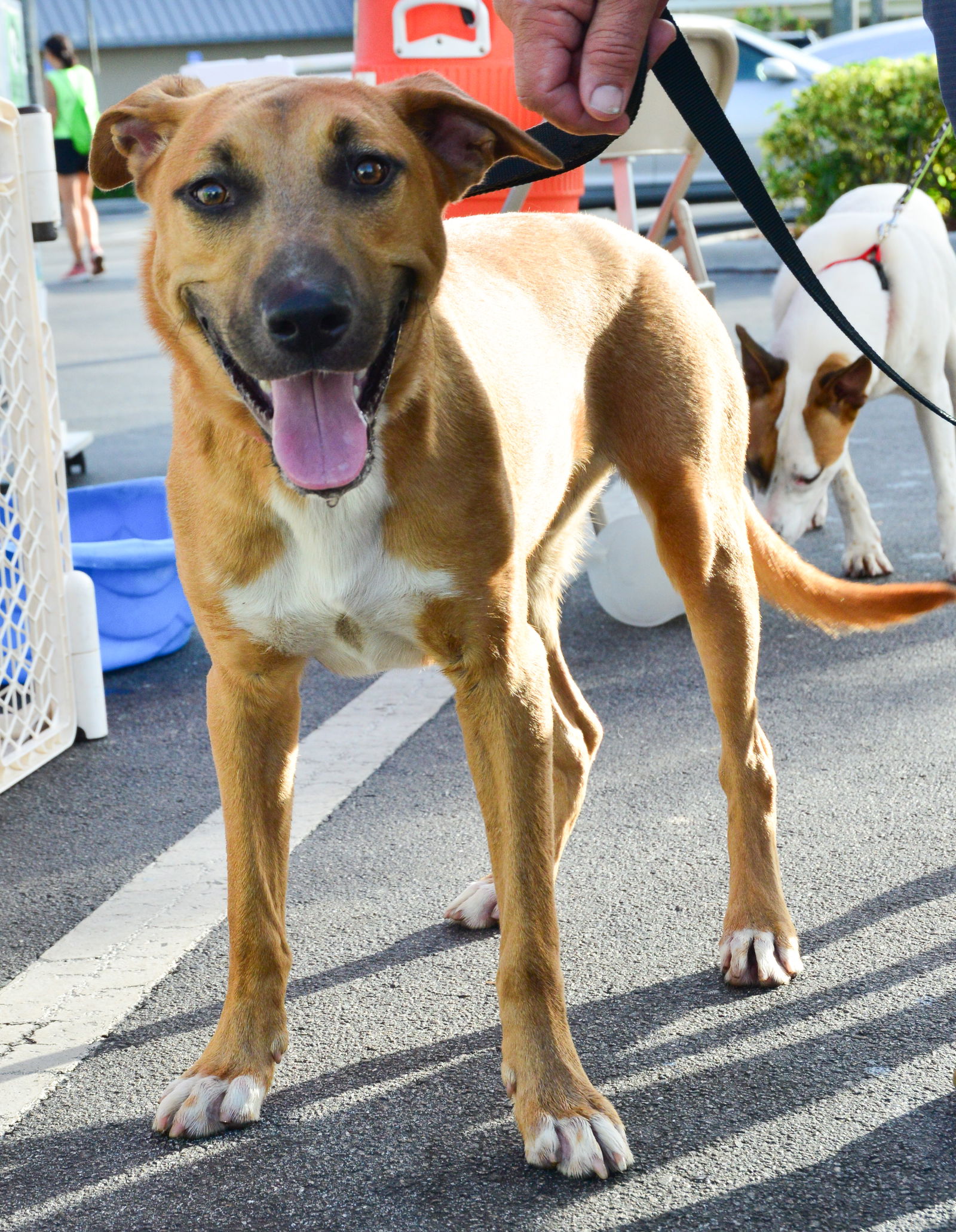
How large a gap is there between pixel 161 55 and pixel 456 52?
123 feet

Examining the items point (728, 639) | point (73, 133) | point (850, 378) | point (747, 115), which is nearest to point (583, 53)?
point (728, 639)

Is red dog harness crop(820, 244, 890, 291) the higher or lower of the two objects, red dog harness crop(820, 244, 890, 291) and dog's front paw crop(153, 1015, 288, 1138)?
the higher

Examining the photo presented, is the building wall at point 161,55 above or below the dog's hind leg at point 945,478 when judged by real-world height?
below

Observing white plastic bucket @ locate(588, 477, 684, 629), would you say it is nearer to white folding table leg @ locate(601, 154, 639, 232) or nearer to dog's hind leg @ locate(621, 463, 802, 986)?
white folding table leg @ locate(601, 154, 639, 232)

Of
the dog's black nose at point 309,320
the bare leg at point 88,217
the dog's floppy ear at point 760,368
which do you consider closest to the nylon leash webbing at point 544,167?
the dog's black nose at point 309,320

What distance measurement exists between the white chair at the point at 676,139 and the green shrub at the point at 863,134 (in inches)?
263

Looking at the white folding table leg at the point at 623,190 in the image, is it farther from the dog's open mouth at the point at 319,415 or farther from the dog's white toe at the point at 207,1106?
the dog's white toe at the point at 207,1106

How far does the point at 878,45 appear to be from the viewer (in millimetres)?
16844

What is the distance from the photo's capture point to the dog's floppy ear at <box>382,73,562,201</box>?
2227mm

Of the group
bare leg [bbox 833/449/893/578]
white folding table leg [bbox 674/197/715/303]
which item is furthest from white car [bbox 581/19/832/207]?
bare leg [bbox 833/449/893/578]

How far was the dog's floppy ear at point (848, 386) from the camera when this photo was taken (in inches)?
194

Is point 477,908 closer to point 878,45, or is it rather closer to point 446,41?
point 446,41

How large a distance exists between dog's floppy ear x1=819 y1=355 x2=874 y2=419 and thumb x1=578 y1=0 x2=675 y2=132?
2796 millimetres

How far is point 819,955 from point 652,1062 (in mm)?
523
